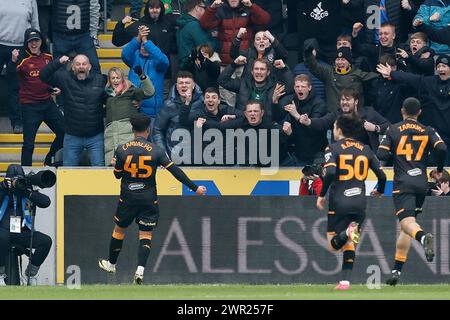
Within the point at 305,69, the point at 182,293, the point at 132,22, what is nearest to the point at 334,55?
the point at 305,69

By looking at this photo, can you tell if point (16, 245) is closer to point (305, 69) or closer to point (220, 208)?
point (220, 208)

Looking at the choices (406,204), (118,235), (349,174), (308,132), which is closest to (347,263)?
(349,174)

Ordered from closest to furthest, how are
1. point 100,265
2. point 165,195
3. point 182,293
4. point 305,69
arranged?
point 182,293 → point 100,265 → point 165,195 → point 305,69

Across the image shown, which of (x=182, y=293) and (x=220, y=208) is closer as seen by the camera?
(x=182, y=293)

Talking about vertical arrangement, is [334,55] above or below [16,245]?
above

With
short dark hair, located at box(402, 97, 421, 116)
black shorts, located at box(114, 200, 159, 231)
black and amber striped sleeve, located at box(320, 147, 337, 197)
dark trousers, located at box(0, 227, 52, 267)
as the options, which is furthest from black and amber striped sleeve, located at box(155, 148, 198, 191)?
short dark hair, located at box(402, 97, 421, 116)

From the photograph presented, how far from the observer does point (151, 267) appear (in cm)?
2248

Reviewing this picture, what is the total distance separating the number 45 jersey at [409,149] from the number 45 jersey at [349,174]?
647 millimetres

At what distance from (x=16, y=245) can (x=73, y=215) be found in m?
1.09

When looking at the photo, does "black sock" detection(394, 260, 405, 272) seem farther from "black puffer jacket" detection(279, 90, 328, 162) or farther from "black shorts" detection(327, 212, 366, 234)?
"black puffer jacket" detection(279, 90, 328, 162)

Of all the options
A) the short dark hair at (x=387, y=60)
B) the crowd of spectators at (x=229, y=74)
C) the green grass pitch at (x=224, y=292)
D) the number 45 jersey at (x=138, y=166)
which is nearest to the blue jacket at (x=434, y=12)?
the crowd of spectators at (x=229, y=74)

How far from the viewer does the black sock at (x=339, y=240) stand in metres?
19.3

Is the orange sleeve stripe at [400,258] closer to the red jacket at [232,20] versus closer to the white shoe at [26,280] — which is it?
the white shoe at [26,280]

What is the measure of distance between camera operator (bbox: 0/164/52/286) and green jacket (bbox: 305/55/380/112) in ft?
14.3
